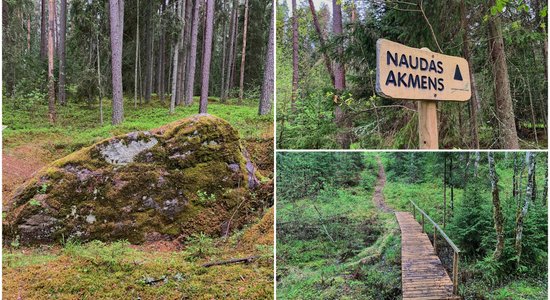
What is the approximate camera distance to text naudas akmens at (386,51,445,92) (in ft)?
6.38

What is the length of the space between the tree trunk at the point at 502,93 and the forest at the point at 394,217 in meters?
1.20

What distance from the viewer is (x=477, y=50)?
3947mm

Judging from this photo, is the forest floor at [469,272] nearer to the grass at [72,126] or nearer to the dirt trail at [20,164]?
the grass at [72,126]

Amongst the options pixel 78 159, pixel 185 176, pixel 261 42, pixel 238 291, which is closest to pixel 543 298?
pixel 238 291

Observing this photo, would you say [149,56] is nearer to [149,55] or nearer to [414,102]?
[149,55]

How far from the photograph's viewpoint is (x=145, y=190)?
3.89 meters

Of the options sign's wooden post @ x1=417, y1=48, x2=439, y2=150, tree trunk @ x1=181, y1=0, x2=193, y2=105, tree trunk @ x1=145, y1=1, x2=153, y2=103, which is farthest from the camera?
tree trunk @ x1=145, y1=1, x2=153, y2=103

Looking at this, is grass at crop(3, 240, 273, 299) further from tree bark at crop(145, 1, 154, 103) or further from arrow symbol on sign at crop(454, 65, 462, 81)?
tree bark at crop(145, 1, 154, 103)

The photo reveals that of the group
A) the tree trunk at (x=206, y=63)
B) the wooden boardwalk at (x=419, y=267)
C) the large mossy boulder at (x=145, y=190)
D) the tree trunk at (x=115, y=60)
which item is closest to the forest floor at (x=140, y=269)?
the large mossy boulder at (x=145, y=190)

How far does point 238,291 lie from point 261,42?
12487 millimetres

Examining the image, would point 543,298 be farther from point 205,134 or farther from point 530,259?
point 205,134

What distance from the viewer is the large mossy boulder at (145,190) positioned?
3.63 m

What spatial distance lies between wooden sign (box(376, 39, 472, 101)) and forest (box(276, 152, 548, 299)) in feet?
1.28

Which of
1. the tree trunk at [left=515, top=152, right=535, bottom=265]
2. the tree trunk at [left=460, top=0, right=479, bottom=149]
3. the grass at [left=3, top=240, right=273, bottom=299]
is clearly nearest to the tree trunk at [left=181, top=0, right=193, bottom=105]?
the grass at [left=3, top=240, right=273, bottom=299]
